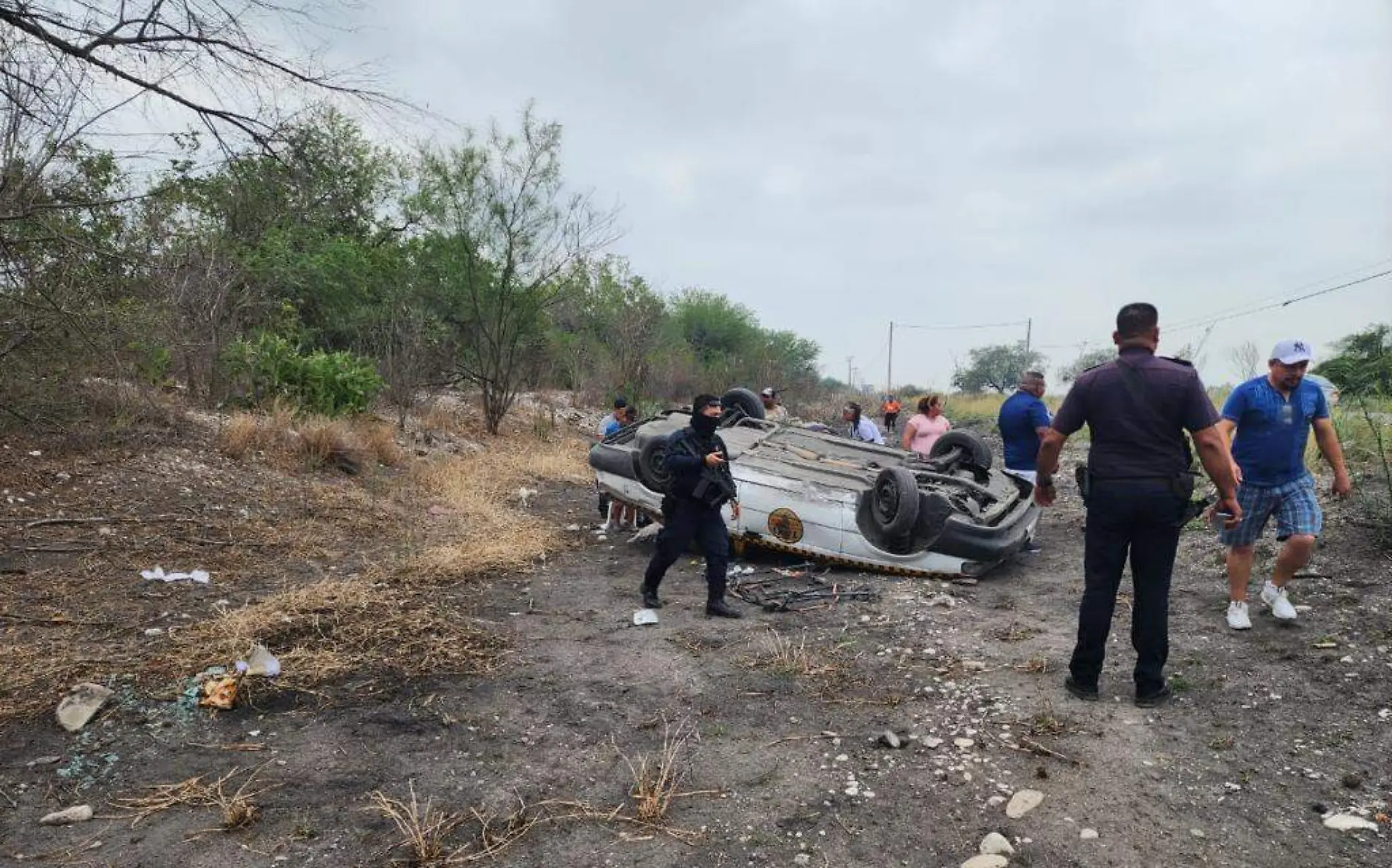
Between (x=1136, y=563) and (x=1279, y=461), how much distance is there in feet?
4.33

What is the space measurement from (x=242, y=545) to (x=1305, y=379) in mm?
6992

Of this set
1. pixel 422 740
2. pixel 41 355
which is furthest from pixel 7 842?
pixel 41 355

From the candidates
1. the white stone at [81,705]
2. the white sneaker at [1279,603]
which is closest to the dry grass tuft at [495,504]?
the white stone at [81,705]

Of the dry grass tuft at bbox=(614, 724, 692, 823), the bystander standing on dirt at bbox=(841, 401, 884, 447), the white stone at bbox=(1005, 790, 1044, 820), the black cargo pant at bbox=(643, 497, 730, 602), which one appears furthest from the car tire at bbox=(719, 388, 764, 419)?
the white stone at bbox=(1005, 790, 1044, 820)

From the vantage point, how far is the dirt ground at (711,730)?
256 centimetres

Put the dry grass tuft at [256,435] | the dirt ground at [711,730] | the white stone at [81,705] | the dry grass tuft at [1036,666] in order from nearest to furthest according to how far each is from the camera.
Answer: the dirt ground at [711,730]
the white stone at [81,705]
the dry grass tuft at [1036,666]
the dry grass tuft at [256,435]

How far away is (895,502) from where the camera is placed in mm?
5832

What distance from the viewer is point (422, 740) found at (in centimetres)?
333

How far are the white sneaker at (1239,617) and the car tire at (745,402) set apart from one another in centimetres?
525

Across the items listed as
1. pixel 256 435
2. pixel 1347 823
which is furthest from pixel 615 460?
pixel 1347 823

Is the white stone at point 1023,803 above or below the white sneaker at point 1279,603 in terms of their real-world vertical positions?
below

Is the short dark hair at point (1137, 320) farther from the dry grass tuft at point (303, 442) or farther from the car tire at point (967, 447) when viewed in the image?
the dry grass tuft at point (303, 442)

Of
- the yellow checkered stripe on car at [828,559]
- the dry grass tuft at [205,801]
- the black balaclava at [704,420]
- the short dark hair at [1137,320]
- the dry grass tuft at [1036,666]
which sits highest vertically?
the short dark hair at [1137,320]

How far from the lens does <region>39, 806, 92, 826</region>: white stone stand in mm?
2707
